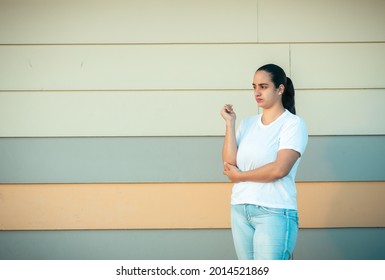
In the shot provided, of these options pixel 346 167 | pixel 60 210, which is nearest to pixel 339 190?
pixel 346 167

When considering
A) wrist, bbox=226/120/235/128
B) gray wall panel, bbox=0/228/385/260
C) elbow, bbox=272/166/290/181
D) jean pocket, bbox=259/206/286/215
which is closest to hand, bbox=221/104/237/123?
wrist, bbox=226/120/235/128

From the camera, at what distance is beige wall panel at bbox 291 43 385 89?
3.93 m

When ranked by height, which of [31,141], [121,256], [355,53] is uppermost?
[355,53]

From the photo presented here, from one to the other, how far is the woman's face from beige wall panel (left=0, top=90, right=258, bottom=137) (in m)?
0.99

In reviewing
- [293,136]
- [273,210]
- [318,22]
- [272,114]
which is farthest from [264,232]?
[318,22]

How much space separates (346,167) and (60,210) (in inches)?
79.8

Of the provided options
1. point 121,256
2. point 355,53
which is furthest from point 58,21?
point 355,53

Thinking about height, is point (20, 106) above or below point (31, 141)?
above

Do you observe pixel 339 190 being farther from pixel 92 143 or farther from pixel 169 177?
pixel 92 143

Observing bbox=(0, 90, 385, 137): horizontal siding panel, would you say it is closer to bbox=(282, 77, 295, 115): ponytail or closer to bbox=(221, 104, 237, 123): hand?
bbox=(221, 104, 237, 123): hand

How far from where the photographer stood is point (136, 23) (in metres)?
3.93

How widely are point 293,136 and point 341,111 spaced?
1.26 m

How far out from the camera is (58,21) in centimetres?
394

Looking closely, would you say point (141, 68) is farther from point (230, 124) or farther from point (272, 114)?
point (272, 114)
